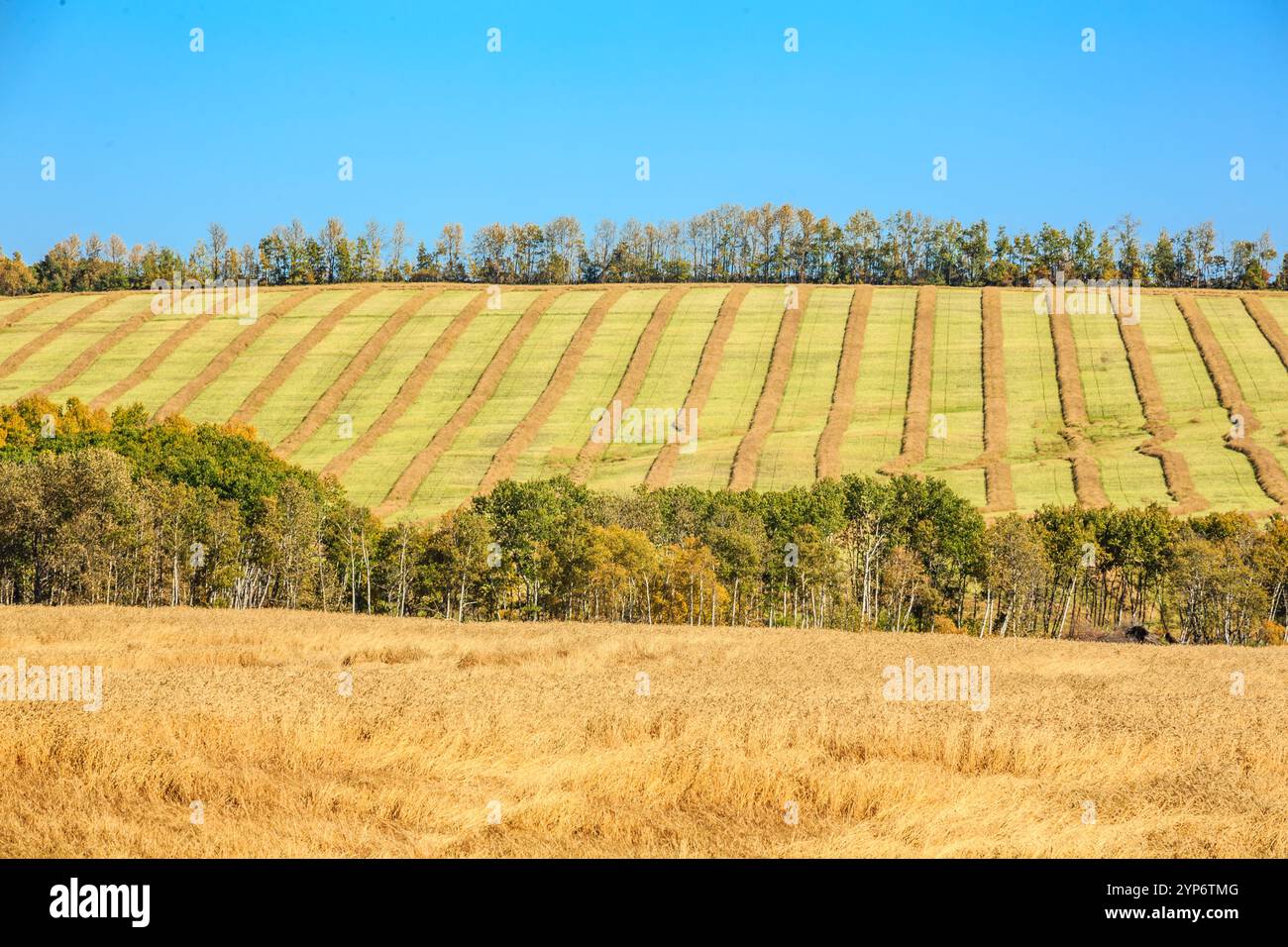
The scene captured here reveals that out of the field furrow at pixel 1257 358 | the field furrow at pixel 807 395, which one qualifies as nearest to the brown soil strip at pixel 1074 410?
the field furrow at pixel 1257 358

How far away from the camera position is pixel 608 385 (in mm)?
133875

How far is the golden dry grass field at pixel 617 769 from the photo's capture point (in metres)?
14.3

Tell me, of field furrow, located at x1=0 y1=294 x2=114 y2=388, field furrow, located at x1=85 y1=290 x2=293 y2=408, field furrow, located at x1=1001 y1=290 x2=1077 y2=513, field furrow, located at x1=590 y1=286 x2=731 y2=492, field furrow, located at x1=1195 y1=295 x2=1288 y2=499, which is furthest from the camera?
field furrow, located at x1=0 y1=294 x2=114 y2=388

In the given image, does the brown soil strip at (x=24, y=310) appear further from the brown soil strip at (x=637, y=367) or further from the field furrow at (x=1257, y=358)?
the field furrow at (x=1257, y=358)

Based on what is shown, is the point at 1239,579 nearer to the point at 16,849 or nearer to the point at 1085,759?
the point at 1085,759

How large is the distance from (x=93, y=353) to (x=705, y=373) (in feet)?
260

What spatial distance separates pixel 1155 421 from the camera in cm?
11656

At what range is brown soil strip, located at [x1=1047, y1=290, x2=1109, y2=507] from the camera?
10200cm

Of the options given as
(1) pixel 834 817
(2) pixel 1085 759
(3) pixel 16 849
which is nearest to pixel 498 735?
(1) pixel 834 817

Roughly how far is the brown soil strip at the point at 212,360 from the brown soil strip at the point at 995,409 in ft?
280

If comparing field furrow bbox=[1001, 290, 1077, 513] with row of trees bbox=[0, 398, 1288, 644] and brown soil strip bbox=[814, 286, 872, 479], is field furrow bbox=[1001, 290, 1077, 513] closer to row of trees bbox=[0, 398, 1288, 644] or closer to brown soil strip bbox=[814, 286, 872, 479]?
row of trees bbox=[0, 398, 1288, 644]

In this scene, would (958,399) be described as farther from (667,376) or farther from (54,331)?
(54,331)

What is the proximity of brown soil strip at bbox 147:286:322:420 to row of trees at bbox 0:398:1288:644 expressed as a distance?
28.8 m

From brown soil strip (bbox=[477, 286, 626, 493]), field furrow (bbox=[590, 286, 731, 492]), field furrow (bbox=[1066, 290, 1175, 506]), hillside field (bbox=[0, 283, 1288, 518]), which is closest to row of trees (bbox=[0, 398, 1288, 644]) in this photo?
field furrow (bbox=[1066, 290, 1175, 506])
